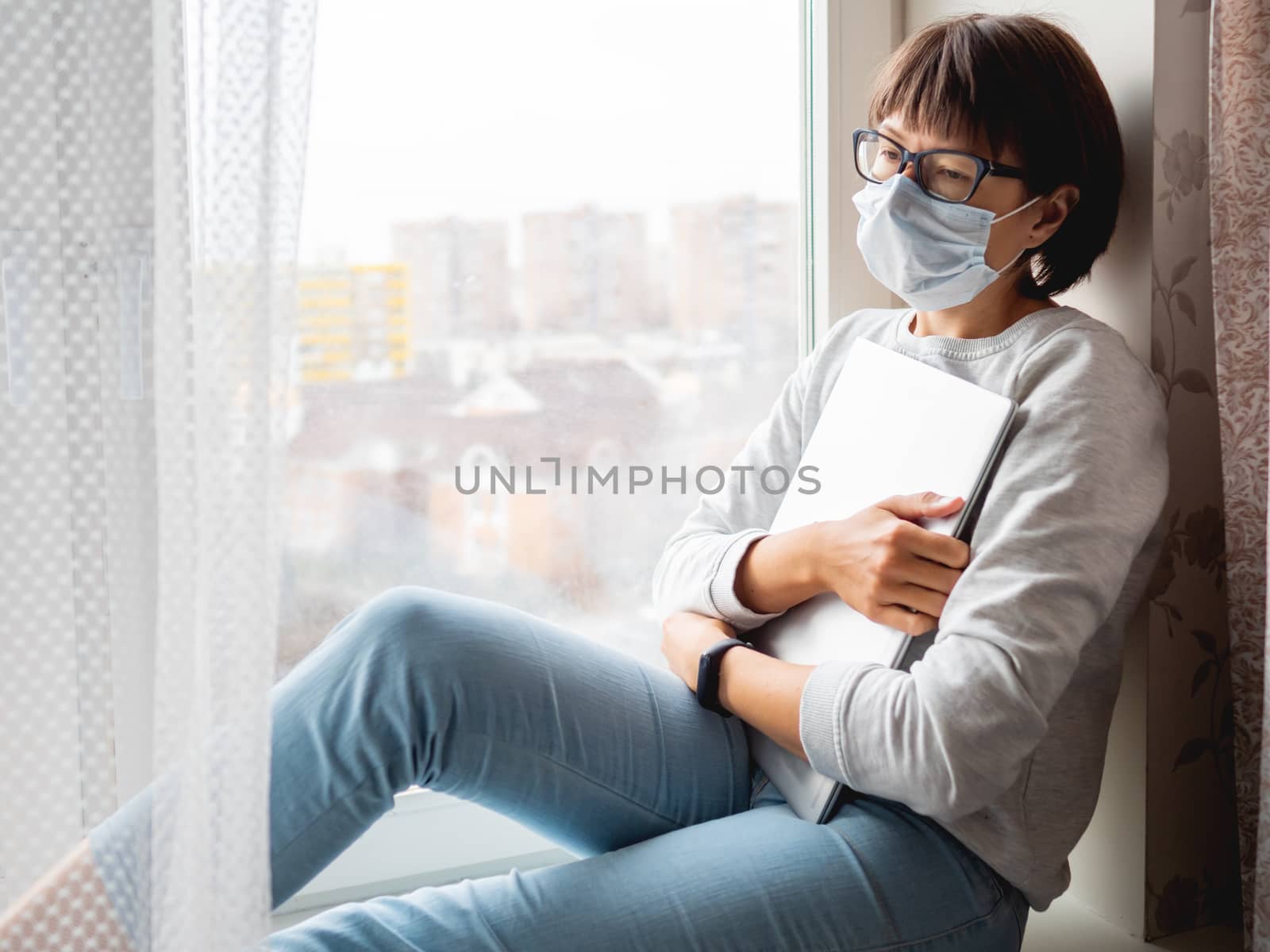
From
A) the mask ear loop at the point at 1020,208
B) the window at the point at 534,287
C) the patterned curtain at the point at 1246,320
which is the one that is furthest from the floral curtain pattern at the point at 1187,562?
the window at the point at 534,287

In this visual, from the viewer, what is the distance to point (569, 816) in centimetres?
95

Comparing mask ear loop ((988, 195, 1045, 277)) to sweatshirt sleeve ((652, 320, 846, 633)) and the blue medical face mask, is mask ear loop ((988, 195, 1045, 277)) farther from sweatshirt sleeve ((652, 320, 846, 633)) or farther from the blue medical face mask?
sweatshirt sleeve ((652, 320, 846, 633))

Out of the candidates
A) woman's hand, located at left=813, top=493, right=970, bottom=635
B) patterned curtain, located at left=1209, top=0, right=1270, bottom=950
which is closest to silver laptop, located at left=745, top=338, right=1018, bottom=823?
woman's hand, located at left=813, top=493, right=970, bottom=635

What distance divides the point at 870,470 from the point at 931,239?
224mm

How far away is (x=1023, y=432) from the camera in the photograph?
87cm

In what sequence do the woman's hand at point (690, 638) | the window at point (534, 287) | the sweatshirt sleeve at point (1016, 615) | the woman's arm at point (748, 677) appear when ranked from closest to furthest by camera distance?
the sweatshirt sleeve at point (1016, 615) < the woman's arm at point (748, 677) < the woman's hand at point (690, 638) < the window at point (534, 287)

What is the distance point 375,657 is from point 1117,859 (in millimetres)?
817

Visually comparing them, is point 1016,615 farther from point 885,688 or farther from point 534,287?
point 534,287

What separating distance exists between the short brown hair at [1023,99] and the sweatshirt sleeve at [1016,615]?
193mm

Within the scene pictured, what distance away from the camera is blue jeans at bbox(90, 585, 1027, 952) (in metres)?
0.80

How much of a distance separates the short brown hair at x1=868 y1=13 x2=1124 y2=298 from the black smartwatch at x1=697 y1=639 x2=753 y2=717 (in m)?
0.47

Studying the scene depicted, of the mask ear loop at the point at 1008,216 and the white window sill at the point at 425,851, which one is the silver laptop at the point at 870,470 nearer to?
the mask ear loop at the point at 1008,216

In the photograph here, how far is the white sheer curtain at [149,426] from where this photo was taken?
63cm

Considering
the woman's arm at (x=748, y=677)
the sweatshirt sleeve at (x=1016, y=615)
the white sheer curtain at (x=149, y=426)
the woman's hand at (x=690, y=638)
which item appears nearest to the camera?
the white sheer curtain at (x=149, y=426)
